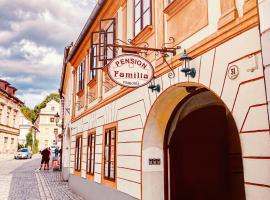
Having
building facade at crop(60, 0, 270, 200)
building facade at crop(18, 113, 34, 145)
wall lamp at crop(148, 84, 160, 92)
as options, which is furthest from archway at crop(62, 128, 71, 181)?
building facade at crop(18, 113, 34, 145)

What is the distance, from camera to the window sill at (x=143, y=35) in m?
6.74

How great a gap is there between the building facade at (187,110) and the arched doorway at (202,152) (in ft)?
0.07

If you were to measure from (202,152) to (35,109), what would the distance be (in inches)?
2696

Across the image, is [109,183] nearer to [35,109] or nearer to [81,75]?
[81,75]

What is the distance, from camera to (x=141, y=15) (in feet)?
24.5

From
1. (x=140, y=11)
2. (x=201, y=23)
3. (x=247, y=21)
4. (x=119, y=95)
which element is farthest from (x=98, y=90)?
(x=247, y=21)

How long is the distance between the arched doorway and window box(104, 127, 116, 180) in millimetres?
2320

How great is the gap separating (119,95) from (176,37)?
309 cm

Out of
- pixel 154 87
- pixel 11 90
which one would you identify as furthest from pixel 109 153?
pixel 11 90

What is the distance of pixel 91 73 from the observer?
1215 cm

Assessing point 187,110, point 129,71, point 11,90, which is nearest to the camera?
point 129,71

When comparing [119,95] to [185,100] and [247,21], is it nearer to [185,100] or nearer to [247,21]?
[185,100]

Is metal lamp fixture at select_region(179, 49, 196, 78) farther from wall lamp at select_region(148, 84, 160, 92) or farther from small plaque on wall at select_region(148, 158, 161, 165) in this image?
small plaque on wall at select_region(148, 158, 161, 165)

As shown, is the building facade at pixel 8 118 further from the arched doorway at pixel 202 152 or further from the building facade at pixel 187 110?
the arched doorway at pixel 202 152
